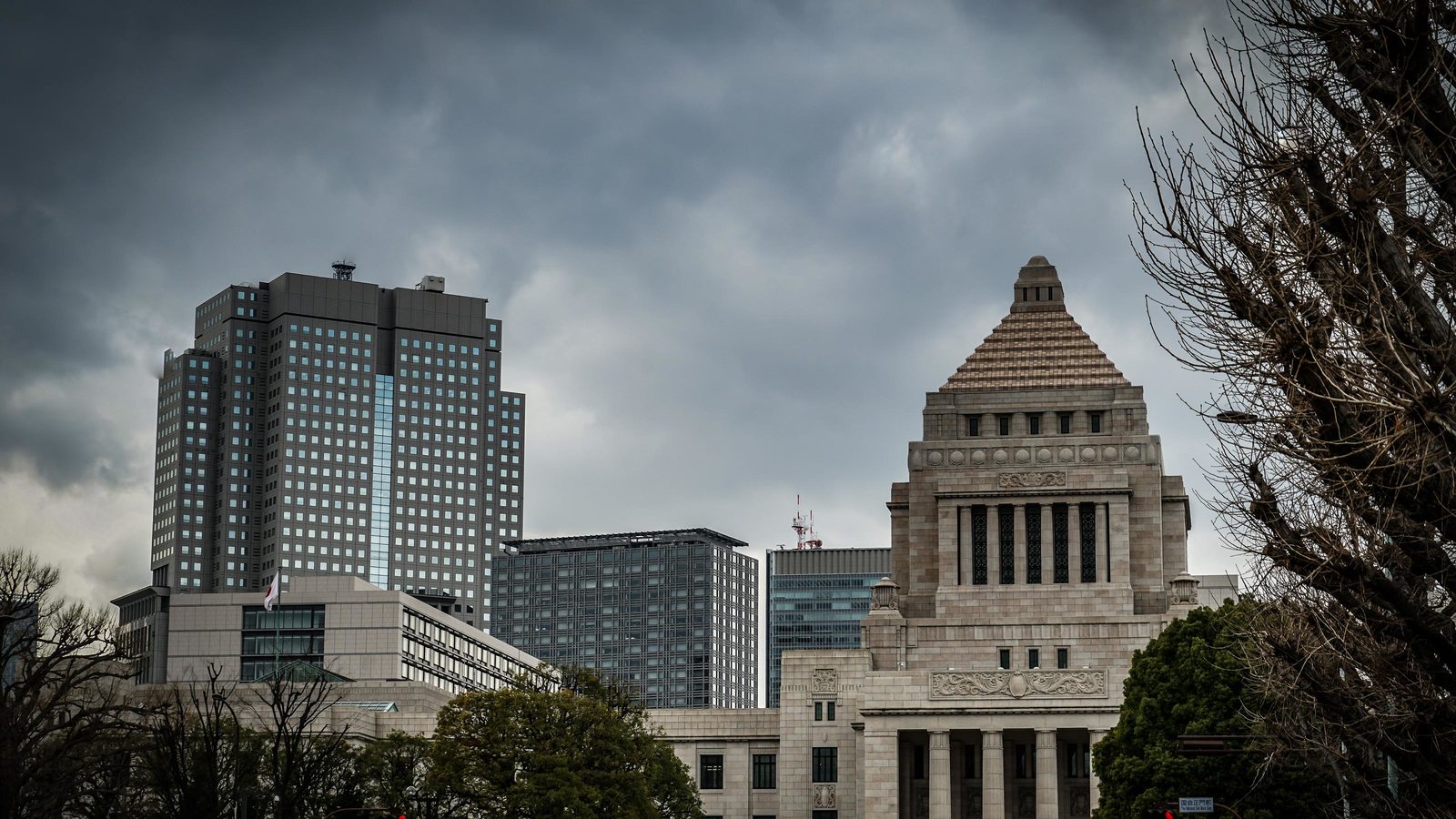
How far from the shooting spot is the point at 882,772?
11588 cm

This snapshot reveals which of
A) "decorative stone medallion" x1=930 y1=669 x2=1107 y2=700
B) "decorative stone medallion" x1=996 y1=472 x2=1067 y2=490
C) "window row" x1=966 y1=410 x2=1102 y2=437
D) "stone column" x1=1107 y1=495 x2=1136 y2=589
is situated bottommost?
"decorative stone medallion" x1=930 y1=669 x2=1107 y2=700

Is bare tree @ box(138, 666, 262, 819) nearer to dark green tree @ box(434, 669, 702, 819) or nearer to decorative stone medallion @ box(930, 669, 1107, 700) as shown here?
dark green tree @ box(434, 669, 702, 819)

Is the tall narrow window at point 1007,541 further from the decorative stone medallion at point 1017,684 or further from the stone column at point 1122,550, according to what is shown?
the decorative stone medallion at point 1017,684

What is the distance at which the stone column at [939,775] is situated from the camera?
115 meters

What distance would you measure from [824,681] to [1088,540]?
18592 mm

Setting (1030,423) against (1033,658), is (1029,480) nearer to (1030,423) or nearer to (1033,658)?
(1030,423)

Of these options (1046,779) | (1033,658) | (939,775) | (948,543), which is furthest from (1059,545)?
(939,775)

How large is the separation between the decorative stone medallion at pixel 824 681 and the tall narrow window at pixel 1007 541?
39.5 ft

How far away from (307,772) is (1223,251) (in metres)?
48.4

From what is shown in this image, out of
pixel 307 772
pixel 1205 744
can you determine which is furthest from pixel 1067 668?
pixel 1205 744

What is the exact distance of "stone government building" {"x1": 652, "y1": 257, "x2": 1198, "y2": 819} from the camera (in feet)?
380

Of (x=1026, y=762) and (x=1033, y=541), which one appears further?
(x=1033, y=541)

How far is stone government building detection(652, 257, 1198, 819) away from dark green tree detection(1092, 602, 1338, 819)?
22.0 meters

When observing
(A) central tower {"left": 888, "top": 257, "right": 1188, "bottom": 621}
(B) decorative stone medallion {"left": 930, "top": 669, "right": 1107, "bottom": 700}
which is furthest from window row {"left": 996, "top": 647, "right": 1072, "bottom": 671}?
(B) decorative stone medallion {"left": 930, "top": 669, "right": 1107, "bottom": 700}
